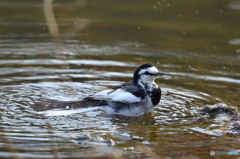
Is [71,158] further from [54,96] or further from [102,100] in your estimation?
[54,96]

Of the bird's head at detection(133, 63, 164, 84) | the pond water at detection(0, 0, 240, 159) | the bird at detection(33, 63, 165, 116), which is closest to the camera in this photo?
the pond water at detection(0, 0, 240, 159)

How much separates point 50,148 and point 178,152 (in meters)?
1.74

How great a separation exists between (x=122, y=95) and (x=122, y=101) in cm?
11

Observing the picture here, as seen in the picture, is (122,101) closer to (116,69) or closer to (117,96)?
(117,96)

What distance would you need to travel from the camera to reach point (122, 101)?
853 centimetres

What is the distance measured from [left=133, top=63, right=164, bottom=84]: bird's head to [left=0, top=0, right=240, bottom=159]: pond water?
22.2 inches

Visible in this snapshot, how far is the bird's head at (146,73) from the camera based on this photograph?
8.73 m

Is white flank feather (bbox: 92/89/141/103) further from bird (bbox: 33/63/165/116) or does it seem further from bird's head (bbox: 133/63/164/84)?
bird's head (bbox: 133/63/164/84)

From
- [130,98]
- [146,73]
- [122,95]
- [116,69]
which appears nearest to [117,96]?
[122,95]

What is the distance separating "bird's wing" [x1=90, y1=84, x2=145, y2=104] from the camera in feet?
28.0

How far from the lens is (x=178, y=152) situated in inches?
253

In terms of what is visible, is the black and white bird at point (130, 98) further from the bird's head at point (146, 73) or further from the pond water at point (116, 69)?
the pond water at point (116, 69)

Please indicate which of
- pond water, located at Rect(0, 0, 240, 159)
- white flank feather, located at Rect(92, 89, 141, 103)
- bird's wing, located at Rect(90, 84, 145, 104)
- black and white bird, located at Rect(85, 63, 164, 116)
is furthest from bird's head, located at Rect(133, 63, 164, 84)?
pond water, located at Rect(0, 0, 240, 159)

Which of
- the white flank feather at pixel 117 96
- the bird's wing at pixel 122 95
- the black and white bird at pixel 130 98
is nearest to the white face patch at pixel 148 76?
the black and white bird at pixel 130 98
